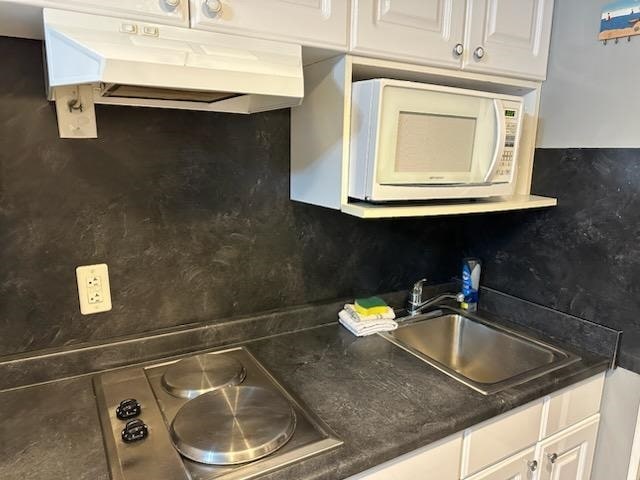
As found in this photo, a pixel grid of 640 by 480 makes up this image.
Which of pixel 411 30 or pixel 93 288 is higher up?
pixel 411 30

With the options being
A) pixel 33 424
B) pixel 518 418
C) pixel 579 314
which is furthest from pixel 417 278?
pixel 33 424

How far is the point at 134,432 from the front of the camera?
91 cm

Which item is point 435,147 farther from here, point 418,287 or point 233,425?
point 233,425

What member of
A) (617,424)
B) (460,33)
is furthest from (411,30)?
(617,424)

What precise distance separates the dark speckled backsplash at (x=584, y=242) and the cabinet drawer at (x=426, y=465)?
25.9 inches

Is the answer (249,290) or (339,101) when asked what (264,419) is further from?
(339,101)

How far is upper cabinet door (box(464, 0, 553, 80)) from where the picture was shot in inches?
48.6

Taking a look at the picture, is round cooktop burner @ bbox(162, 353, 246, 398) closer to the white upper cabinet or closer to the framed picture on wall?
the white upper cabinet

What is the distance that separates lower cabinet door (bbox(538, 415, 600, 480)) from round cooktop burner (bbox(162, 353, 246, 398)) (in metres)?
0.90

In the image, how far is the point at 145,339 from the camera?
124 cm

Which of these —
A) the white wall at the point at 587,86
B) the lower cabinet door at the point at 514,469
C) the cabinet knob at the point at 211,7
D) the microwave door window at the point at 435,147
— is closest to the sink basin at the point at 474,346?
the lower cabinet door at the point at 514,469

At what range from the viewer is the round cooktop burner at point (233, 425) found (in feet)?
2.82

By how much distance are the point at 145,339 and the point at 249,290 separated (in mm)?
335

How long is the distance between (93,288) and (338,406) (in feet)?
2.32
